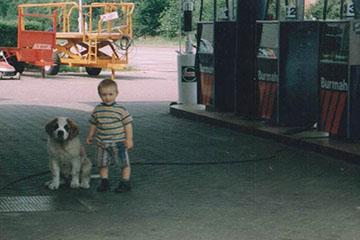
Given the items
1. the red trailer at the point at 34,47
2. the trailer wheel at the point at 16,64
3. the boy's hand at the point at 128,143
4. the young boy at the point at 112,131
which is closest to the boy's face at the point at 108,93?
the young boy at the point at 112,131

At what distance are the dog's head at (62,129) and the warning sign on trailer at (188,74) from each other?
847 cm

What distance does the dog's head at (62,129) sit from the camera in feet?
24.8

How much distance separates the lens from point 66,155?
7703 mm

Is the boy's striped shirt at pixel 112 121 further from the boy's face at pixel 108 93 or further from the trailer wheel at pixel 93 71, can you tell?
the trailer wheel at pixel 93 71

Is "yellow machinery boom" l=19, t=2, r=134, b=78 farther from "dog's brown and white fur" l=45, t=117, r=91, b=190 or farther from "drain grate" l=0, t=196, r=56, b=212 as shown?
"drain grate" l=0, t=196, r=56, b=212

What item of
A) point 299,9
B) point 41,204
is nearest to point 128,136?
point 41,204

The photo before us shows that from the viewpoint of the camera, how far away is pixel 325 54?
10.7 meters

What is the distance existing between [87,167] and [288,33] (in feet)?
16.3

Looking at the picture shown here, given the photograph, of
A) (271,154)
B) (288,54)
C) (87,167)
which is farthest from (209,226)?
(288,54)

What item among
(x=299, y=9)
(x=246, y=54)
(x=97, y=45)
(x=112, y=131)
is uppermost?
(x=299, y=9)

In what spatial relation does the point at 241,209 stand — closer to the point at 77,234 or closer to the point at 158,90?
the point at 77,234

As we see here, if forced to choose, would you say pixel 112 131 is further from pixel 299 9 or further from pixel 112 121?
pixel 299 9

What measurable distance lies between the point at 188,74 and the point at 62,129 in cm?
860

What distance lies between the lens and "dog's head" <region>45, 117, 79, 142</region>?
298 inches
